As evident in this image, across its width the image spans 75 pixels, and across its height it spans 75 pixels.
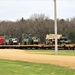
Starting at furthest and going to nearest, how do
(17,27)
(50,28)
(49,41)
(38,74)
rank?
(17,27) → (50,28) → (49,41) → (38,74)

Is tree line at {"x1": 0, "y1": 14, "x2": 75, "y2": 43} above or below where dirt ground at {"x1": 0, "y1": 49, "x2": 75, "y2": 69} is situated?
above

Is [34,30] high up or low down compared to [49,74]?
up

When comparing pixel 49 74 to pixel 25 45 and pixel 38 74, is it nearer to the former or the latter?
pixel 38 74

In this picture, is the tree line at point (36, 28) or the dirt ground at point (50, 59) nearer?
the dirt ground at point (50, 59)

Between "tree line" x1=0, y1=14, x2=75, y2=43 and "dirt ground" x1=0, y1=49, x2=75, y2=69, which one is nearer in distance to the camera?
"dirt ground" x1=0, y1=49, x2=75, y2=69

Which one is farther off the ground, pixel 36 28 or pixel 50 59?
pixel 36 28

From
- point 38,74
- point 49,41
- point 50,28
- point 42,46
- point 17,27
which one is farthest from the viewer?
point 17,27

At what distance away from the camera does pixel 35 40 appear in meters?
62.9

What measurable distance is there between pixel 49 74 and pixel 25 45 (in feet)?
145

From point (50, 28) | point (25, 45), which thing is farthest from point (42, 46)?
point (50, 28)

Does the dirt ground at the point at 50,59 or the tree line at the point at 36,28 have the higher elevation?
the tree line at the point at 36,28

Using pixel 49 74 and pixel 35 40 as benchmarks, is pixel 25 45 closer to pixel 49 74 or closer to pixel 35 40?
pixel 35 40

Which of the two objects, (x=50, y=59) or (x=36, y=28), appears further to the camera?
(x=36, y=28)

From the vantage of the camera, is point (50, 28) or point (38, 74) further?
point (50, 28)
